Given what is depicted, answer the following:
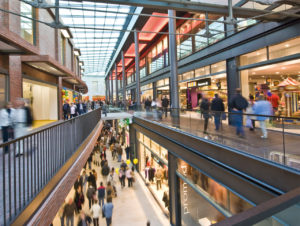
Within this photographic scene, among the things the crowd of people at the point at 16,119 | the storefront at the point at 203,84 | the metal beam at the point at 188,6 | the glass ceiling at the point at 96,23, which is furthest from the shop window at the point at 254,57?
the crowd of people at the point at 16,119

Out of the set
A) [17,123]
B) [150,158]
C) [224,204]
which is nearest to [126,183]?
[150,158]

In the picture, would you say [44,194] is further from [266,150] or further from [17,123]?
[266,150]

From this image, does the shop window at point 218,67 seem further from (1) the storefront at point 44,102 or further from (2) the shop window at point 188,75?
(1) the storefront at point 44,102

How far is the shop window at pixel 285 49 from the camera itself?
27.9 ft

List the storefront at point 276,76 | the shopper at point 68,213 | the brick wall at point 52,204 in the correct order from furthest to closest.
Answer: the storefront at point 276,76, the shopper at point 68,213, the brick wall at point 52,204

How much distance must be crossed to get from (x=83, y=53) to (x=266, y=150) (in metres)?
38.2

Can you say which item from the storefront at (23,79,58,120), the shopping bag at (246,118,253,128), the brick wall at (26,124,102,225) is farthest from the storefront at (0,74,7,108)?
the shopping bag at (246,118,253,128)

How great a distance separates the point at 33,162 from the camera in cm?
466

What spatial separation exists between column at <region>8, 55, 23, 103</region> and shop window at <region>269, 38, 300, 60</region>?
40.2ft

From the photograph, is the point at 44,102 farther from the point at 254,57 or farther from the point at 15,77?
the point at 254,57

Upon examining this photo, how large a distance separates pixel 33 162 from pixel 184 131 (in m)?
5.33

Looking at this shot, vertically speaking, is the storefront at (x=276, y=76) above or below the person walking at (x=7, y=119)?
above

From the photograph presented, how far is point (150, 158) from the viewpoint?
1612cm

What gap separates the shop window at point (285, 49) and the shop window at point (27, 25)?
12866 millimetres
